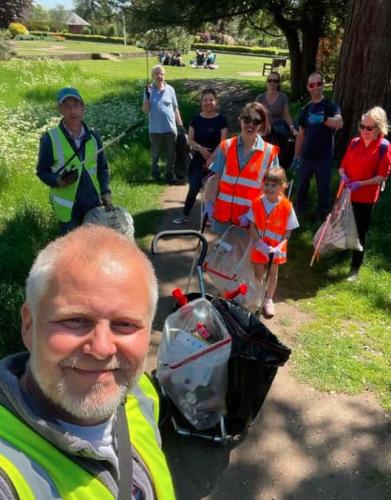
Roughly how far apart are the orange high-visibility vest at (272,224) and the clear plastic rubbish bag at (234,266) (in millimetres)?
116

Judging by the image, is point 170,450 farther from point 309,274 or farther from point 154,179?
point 154,179

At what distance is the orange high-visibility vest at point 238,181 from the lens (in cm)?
471

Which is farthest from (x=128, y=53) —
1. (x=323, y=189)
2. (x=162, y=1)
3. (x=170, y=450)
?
(x=170, y=450)

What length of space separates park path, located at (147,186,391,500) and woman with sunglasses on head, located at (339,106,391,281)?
233 centimetres

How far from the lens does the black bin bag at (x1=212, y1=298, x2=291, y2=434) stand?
3.05m

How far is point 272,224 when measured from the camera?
458 cm

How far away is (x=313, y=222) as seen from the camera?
23.5 ft

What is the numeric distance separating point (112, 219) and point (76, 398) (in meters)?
3.09

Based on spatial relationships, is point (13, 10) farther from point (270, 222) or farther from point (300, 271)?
point (270, 222)

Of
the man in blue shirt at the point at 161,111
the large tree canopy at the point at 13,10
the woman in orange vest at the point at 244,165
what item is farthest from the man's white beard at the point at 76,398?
the large tree canopy at the point at 13,10

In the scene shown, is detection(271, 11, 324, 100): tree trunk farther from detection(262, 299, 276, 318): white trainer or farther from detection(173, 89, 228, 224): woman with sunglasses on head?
detection(262, 299, 276, 318): white trainer

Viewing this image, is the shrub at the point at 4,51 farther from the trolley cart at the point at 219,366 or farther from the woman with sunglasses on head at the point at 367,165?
the trolley cart at the point at 219,366

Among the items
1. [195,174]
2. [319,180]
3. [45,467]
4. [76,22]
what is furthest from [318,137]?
[76,22]

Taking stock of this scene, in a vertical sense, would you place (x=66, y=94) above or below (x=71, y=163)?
above
